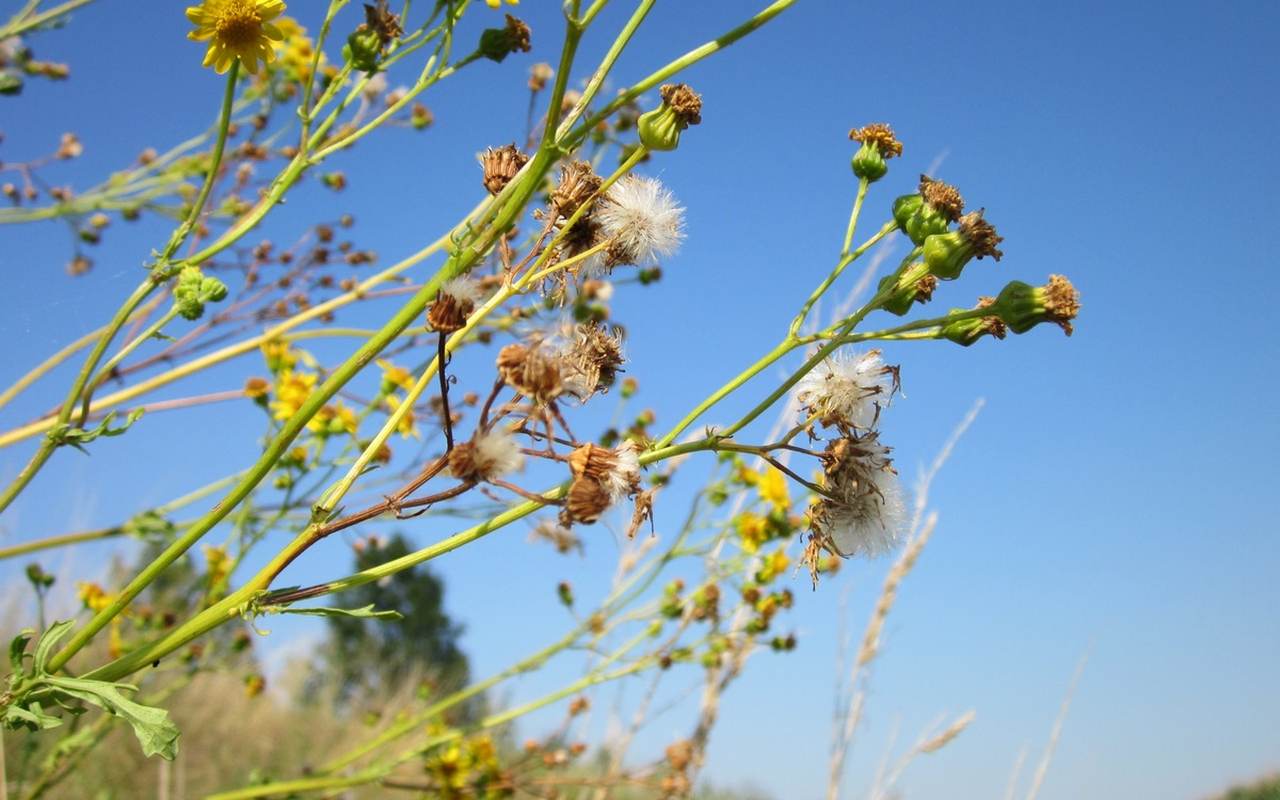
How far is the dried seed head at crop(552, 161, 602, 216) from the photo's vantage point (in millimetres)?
1077

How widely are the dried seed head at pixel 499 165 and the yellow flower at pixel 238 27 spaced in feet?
1.71

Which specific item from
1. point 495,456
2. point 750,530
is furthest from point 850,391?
point 750,530

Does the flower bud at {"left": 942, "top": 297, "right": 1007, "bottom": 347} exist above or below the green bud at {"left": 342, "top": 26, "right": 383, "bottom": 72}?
below

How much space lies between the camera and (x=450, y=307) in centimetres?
91

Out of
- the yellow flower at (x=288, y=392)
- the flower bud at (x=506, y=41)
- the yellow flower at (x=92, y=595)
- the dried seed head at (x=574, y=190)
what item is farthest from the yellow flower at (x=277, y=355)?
the dried seed head at (x=574, y=190)

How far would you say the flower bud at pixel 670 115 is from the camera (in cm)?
104

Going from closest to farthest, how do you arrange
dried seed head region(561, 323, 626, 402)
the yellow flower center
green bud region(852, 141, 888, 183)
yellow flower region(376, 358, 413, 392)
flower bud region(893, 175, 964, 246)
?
dried seed head region(561, 323, 626, 402) < flower bud region(893, 175, 964, 246) < green bud region(852, 141, 888, 183) < the yellow flower center < yellow flower region(376, 358, 413, 392)

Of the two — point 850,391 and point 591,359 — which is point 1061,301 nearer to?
point 850,391

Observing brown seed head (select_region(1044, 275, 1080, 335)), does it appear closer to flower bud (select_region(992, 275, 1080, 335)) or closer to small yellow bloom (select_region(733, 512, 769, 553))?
flower bud (select_region(992, 275, 1080, 335))

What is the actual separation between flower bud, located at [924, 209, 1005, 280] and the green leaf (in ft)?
3.01

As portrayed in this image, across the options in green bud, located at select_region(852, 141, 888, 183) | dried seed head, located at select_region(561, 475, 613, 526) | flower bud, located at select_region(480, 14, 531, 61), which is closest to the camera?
dried seed head, located at select_region(561, 475, 613, 526)

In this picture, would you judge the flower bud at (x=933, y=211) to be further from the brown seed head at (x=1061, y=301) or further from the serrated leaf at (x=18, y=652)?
the serrated leaf at (x=18, y=652)

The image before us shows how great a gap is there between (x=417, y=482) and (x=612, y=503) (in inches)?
7.5

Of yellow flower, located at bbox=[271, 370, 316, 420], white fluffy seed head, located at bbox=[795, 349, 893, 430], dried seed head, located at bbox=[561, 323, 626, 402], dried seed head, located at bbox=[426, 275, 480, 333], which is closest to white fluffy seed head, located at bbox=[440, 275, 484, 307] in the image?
dried seed head, located at bbox=[426, 275, 480, 333]
